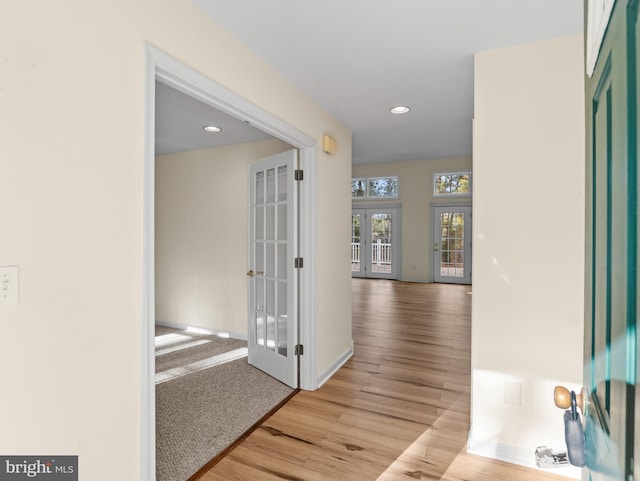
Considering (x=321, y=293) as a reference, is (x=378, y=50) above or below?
above

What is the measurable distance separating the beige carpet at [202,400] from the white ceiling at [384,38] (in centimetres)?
246

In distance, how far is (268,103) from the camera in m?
2.30

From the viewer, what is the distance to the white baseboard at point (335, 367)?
3070mm

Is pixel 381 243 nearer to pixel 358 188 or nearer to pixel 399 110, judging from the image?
pixel 358 188

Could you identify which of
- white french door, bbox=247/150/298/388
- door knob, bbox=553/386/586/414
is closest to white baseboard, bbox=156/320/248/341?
white french door, bbox=247/150/298/388

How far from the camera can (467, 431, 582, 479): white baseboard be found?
1.92m

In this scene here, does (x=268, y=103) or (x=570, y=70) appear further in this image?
(x=268, y=103)
